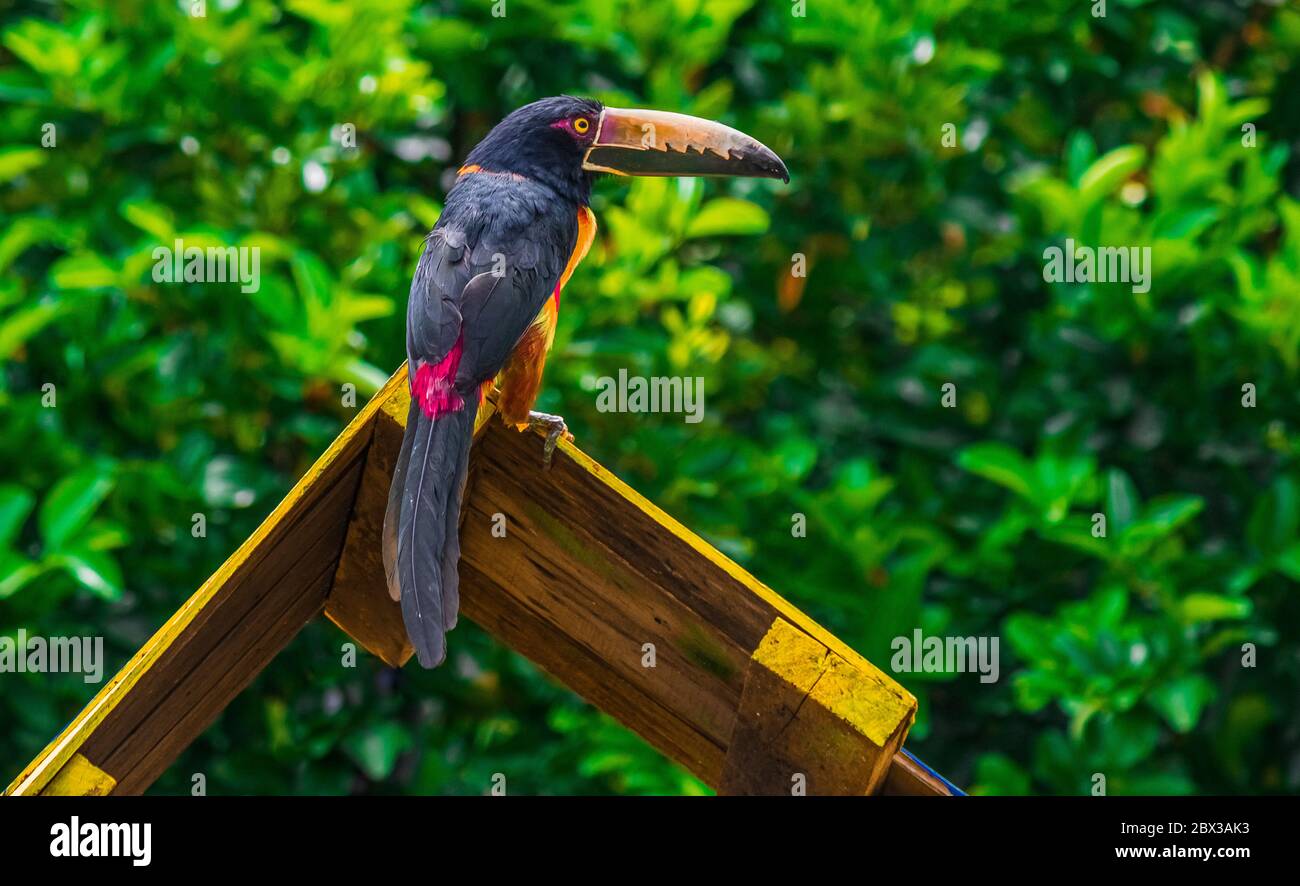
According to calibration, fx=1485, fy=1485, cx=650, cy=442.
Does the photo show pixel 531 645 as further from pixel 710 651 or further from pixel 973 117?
pixel 973 117

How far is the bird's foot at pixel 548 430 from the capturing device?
7.07 feet

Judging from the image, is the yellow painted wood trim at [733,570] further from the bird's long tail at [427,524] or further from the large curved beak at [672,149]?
the large curved beak at [672,149]

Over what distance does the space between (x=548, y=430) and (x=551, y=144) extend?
83cm

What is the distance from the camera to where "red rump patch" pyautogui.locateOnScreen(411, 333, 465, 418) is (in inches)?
84.2

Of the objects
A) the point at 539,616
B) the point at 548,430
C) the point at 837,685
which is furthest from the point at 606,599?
the point at 837,685

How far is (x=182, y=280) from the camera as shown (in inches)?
143

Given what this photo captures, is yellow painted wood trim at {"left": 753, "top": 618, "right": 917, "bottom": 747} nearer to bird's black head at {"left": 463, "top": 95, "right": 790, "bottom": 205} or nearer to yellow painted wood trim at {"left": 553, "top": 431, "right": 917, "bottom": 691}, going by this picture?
yellow painted wood trim at {"left": 553, "top": 431, "right": 917, "bottom": 691}

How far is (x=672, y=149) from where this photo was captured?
8.94 ft

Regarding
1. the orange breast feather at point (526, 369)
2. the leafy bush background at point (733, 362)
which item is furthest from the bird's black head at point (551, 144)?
the leafy bush background at point (733, 362)

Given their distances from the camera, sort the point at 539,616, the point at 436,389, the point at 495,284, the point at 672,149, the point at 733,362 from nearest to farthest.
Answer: the point at 436,389 < the point at 539,616 < the point at 495,284 < the point at 672,149 < the point at 733,362

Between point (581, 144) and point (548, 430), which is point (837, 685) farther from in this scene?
point (581, 144)

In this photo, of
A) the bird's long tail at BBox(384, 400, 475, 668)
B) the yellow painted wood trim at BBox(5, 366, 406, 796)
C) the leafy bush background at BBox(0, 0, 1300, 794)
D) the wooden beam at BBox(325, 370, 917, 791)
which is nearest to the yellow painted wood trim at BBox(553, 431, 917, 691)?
the wooden beam at BBox(325, 370, 917, 791)

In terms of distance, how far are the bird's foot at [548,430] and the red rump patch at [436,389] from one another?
0.14 m
